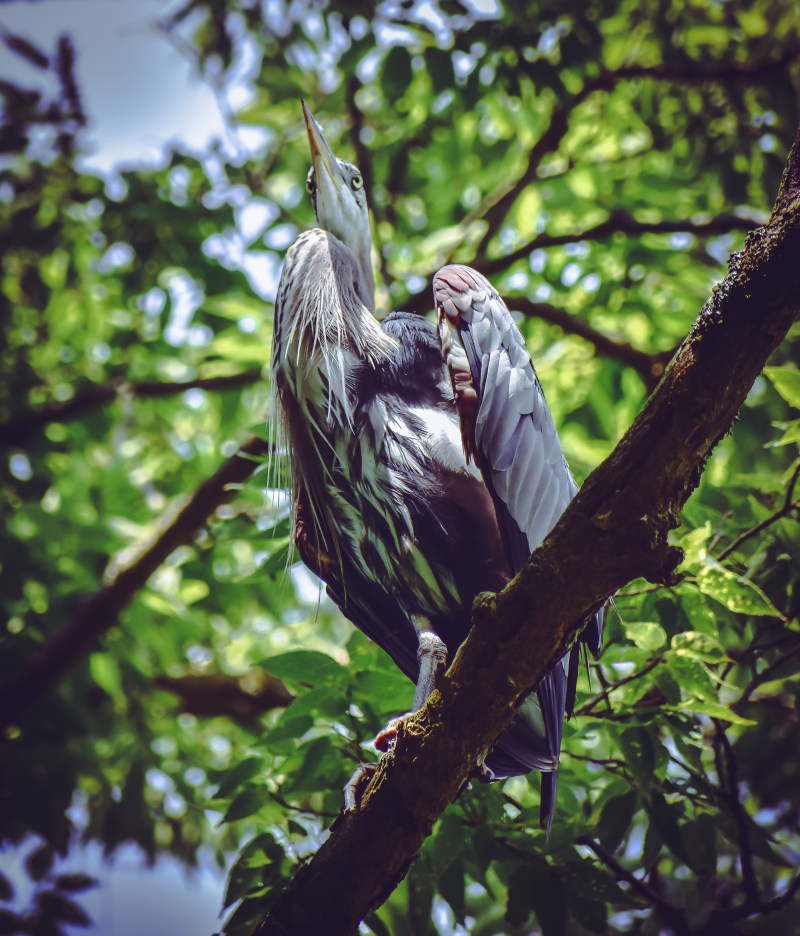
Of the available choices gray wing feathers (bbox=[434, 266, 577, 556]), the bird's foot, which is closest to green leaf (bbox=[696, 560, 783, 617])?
gray wing feathers (bbox=[434, 266, 577, 556])

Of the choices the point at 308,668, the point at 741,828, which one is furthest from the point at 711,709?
the point at 308,668

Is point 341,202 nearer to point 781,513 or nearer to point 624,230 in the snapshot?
point 624,230

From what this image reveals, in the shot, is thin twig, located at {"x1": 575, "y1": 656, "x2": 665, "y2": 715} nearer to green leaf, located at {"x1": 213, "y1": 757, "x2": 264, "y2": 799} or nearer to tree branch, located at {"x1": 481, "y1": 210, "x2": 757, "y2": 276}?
green leaf, located at {"x1": 213, "y1": 757, "x2": 264, "y2": 799}

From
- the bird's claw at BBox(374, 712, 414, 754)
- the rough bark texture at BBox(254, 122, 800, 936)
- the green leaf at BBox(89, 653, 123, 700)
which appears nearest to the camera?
the rough bark texture at BBox(254, 122, 800, 936)

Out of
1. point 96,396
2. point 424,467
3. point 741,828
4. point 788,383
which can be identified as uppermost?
point 96,396

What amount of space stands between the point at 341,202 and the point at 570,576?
7.14ft

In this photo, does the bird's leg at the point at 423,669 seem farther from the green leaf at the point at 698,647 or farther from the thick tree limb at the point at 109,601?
the thick tree limb at the point at 109,601

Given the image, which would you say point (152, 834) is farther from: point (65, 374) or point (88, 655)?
point (65, 374)

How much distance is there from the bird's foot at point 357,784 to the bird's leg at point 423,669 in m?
0.07

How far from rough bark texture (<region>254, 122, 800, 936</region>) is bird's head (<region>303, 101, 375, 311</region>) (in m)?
1.77

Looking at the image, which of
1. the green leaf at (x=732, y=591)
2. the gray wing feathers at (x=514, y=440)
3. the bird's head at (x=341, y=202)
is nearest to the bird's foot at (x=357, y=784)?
the gray wing feathers at (x=514, y=440)

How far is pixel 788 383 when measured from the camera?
204cm

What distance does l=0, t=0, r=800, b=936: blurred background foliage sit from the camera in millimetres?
2506

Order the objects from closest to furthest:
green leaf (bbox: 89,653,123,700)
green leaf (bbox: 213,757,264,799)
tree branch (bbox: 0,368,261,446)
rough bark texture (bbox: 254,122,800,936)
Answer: rough bark texture (bbox: 254,122,800,936) < green leaf (bbox: 213,757,264,799) < green leaf (bbox: 89,653,123,700) < tree branch (bbox: 0,368,261,446)
